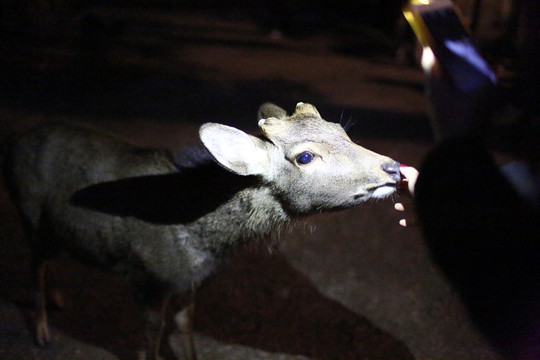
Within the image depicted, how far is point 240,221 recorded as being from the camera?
2.81 meters

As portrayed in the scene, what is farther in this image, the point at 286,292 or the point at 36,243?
the point at 286,292

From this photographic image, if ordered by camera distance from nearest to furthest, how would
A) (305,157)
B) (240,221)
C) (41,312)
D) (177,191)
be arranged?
(305,157), (240,221), (177,191), (41,312)

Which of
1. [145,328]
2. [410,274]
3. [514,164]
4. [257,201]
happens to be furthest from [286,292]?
[514,164]

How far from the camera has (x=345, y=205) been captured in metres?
2.61

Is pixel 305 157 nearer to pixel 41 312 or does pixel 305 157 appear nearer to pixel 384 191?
pixel 384 191

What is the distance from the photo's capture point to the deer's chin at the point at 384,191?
8.16 feet

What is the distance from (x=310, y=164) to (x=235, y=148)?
0.41 metres

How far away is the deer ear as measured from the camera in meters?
2.33

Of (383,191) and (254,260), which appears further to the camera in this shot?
(254,260)

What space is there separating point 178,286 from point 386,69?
10.0 m

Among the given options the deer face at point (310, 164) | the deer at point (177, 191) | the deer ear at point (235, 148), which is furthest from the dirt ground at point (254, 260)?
the deer ear at point (235, 148)

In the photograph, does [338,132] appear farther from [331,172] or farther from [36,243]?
[36,243]

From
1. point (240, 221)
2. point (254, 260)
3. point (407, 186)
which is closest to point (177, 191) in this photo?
point (240, 221)

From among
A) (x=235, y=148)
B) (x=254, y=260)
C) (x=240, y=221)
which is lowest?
(x=254, y=260)
